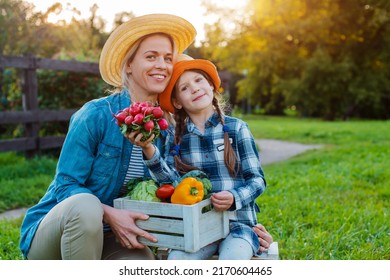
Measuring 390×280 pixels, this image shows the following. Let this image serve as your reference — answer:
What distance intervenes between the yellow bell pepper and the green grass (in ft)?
4.18

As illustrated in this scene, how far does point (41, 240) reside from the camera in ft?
7.85

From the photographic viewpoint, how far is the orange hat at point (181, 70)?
2.63 metres

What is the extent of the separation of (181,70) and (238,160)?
1.76ft

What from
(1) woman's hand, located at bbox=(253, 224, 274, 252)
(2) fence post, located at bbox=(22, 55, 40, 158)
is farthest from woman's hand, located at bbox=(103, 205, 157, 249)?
(2) fence post, located at bbox=(22, 55, 40, 158)

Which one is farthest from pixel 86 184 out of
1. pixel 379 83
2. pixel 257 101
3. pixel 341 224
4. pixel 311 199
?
pixel 257 101

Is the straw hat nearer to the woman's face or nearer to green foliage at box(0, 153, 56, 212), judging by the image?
the woman's face

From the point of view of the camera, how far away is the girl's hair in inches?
99.5

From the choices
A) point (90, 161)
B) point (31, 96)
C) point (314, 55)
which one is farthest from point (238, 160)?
point (314, 55)

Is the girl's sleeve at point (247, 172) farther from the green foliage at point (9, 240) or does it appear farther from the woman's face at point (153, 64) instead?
the green foliage at point (9, 240)

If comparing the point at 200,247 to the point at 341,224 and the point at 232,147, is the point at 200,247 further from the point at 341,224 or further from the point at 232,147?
the point at 341,224

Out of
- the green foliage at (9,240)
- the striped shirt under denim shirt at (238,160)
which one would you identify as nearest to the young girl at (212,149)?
the striped shirt under denim shirt at (238,160)

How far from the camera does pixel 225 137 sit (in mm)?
2570

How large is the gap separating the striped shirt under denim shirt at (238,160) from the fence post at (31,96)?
4.77m

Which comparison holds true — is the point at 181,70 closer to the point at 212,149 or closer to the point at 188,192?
the point at 212,149
